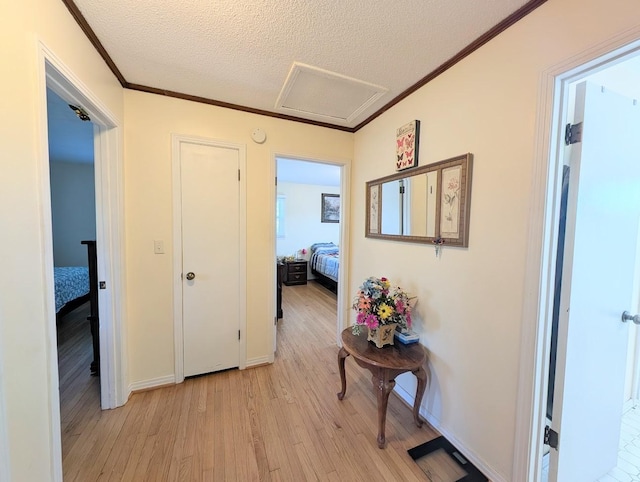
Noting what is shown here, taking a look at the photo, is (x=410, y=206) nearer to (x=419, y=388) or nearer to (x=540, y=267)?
(x=540, y=267)

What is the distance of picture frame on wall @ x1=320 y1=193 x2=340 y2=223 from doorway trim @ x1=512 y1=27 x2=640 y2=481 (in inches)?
208

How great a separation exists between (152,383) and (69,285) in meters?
2.35

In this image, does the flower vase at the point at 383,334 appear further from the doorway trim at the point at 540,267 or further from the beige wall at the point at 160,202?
the beige wall at the point at 160,202

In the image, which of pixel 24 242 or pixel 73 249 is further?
pixel 73 249

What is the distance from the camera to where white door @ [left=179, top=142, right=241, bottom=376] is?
2.06 metres

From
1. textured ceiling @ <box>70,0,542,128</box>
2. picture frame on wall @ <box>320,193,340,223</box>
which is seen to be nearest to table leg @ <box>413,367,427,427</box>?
textured ceiling @ <box>70,0,542,128</box>

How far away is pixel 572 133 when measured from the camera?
1105mm

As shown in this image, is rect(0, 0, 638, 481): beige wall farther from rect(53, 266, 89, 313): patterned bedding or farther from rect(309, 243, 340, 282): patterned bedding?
rect(309, 243, 340, 282): patterned bedding

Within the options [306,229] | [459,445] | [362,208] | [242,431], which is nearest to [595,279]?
[459,445]

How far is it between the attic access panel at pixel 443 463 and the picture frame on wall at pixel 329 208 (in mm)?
5162

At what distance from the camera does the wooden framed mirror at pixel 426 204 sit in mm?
1459

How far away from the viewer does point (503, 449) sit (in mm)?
1265

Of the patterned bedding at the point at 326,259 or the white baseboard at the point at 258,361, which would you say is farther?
the patterned bedding at the point at 326,259

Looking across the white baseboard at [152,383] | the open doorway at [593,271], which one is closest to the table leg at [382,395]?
the open doorway at [593,271]
